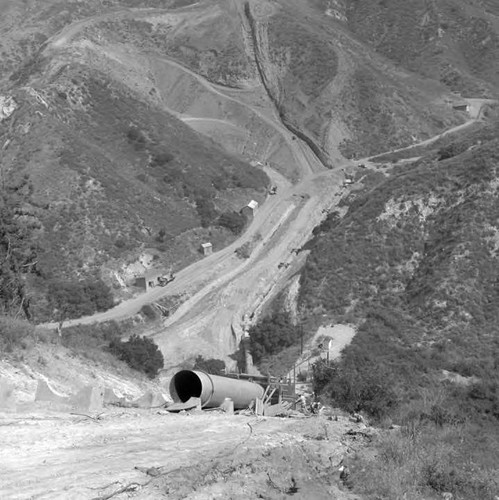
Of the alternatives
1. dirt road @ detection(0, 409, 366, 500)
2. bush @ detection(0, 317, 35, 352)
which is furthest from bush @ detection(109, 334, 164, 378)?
dirt road @ detection(0, 409, 366, 500)

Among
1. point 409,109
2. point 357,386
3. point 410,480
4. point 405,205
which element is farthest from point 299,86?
point 410,480

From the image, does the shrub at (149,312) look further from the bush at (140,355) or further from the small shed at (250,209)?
the small shed at (250,209)

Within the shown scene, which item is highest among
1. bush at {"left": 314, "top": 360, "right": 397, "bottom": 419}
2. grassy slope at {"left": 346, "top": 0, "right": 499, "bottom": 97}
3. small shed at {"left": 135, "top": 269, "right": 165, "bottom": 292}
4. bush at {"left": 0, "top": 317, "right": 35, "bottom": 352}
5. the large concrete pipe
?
grassy slope at {"left": 346, "top": 0, "right": 499, "bottom": 97}

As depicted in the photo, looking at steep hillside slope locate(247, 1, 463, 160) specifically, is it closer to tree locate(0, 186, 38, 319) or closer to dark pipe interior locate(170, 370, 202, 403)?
tree locate(0, 186, 38, 319)

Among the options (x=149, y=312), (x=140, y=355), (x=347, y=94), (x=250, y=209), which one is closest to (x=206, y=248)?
(x=250, y=209)

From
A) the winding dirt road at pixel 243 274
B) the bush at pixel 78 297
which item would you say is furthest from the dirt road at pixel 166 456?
the bush at pixel 78 297

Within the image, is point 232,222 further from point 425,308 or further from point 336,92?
point 336,92

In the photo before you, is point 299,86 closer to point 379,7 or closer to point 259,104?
point 259,104
